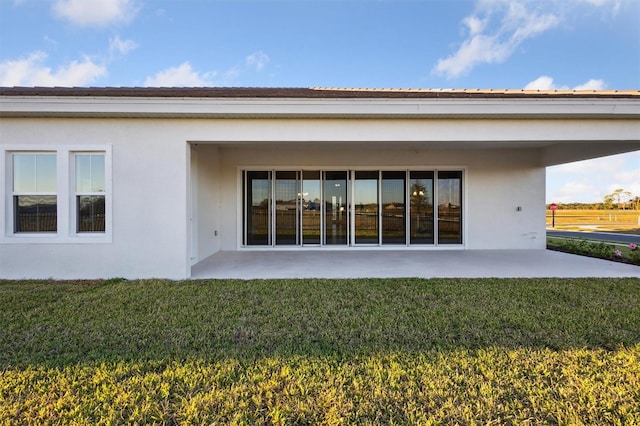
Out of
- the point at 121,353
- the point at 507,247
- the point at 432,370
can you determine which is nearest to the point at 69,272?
the point at 121,353

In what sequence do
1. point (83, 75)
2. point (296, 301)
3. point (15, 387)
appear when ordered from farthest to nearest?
point (83, 75)
point (296, 301)
point (15, 387)

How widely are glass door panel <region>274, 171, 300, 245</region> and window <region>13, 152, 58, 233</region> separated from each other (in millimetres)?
5567

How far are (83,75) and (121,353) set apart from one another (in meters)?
15.7

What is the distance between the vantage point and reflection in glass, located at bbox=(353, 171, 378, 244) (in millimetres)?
10188

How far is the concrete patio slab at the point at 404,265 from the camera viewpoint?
263 inches

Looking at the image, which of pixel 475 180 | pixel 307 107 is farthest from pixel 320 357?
pixel 475 180

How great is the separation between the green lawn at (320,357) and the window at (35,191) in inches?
68.6

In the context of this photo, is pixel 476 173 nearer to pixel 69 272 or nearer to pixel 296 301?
pixel 296 301

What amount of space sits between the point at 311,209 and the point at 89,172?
19.4 feet

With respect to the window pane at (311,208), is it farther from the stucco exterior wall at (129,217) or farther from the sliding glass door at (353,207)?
the stucco exterior wall at (129,217)

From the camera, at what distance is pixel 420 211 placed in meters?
10.3

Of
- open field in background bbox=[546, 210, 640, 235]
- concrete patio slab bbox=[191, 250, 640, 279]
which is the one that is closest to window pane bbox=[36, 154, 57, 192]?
concrete patio slab bbox=[191, 250, 640, 279]

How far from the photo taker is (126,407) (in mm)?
2357

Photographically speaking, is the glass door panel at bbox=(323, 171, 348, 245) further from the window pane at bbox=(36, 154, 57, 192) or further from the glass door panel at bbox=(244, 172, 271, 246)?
the window pane at bbox=(36, 154, 57, 192)
